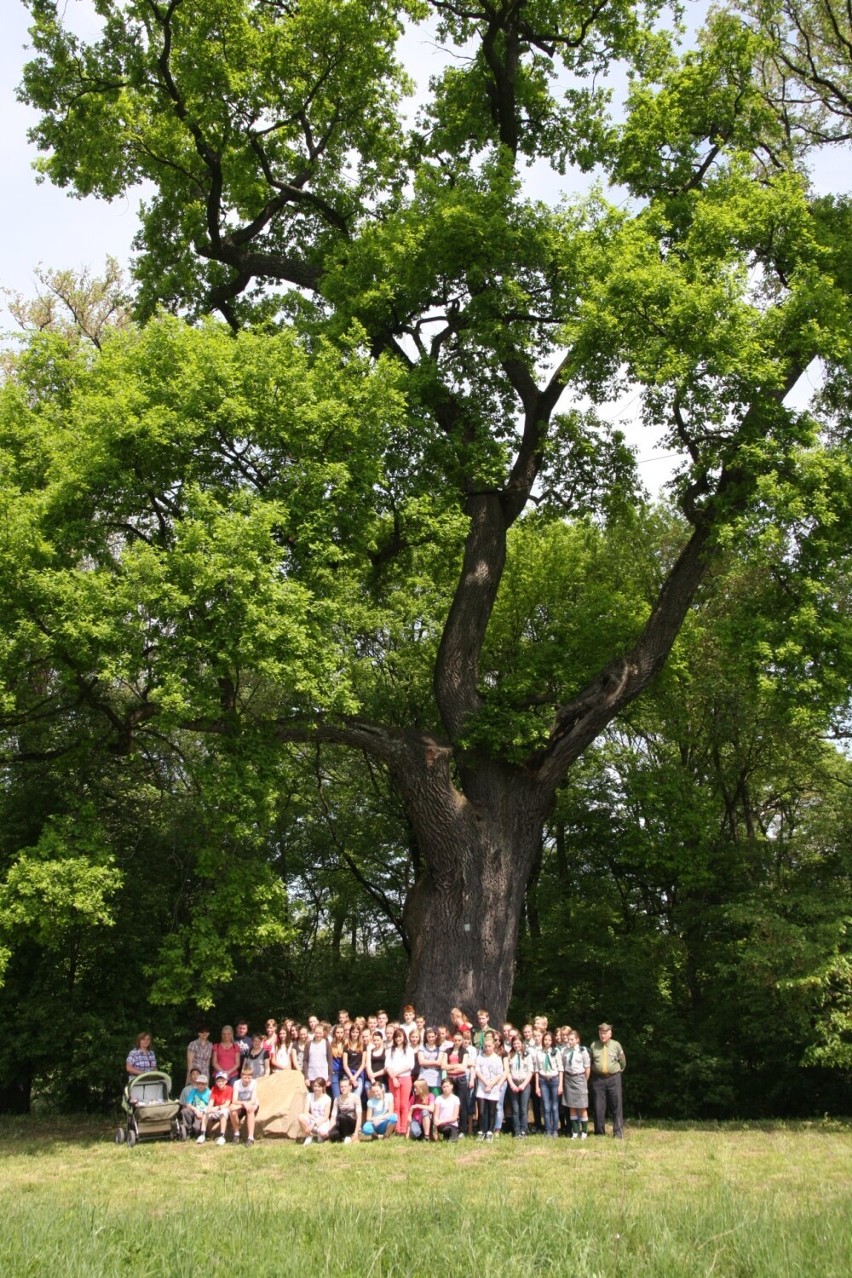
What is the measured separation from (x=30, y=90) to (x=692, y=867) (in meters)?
16.7

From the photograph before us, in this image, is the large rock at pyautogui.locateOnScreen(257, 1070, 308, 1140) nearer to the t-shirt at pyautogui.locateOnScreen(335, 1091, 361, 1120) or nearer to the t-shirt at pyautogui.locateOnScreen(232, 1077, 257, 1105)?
the t-shirt at pyautogui.locateOnScreen(232, 1077, 257, 1105)

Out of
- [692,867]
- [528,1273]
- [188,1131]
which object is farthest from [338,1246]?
[692,867]

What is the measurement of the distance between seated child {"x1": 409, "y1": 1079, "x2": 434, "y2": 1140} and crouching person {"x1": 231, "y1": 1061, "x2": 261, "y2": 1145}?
5.71ft

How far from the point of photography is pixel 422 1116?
36.4 feet

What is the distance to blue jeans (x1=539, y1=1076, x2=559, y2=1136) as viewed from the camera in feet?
38.2

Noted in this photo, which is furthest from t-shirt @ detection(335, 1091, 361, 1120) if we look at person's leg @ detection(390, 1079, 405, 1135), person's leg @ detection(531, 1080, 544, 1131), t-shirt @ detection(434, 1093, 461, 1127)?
person's leg @ detection(531, 1080, 544, 1131)

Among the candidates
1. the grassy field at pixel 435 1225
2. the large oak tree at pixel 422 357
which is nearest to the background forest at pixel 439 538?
the large oak tree at pixel 422 357

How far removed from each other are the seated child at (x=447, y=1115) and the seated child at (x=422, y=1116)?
88mm

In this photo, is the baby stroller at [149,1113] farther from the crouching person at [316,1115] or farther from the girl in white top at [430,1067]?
the girl in white top at [430,1067]

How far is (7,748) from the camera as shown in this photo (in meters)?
16.2

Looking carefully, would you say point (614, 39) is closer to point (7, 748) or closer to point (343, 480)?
point (343, 480)

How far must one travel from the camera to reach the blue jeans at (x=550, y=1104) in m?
11.7

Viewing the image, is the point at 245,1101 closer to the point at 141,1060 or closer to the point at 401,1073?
the point at 141,1060

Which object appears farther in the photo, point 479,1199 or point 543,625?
point 543,625
